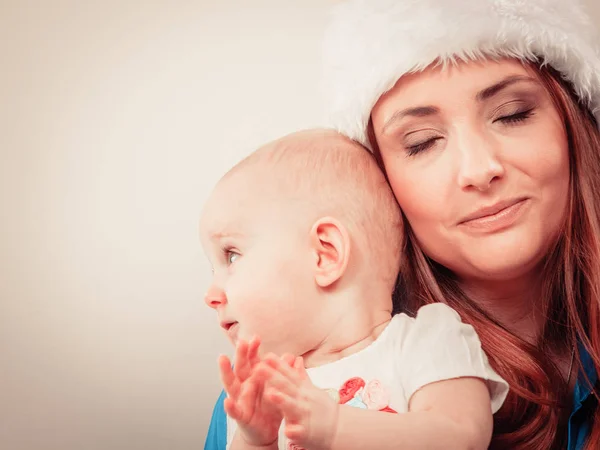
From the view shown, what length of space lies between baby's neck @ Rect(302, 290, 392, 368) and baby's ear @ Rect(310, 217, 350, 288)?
0.04 meters

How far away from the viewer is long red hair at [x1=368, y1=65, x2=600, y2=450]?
4.51 feet

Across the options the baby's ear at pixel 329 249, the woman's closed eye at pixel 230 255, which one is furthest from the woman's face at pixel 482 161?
the woman's closed eye at pixel 230 255

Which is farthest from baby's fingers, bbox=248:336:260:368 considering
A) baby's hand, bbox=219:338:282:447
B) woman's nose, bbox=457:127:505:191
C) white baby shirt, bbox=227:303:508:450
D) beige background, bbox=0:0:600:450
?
beige background, bbox=0:0:600:450

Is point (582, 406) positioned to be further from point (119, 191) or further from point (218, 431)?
point (119, 191)

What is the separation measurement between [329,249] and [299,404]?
14.0 inches

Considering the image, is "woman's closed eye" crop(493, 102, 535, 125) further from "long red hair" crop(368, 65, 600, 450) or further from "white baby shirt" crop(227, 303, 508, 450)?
"white baby shirt" crop(227, 303, 508, 450)

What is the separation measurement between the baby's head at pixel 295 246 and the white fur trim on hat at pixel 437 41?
20cm

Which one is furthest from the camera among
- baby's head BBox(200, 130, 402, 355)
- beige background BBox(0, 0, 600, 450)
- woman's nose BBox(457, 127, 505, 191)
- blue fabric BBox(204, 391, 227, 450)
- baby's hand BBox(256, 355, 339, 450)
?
beige background BBox(0, 0, 600, 450)

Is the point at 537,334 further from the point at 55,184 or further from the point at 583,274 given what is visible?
the point at 55,184

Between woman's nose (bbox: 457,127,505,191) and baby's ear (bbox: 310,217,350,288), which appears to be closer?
baby's ear (bbox: 310,217,350,288)

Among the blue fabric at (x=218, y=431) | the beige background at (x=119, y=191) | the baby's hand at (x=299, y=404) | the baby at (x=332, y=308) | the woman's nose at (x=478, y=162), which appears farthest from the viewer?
the beige background at (x=119, y=191)

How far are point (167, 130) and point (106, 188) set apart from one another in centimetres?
20

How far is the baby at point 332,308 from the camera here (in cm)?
100

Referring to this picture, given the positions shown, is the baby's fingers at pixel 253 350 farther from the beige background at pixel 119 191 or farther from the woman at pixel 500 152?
the beige background at pixel 119 191
